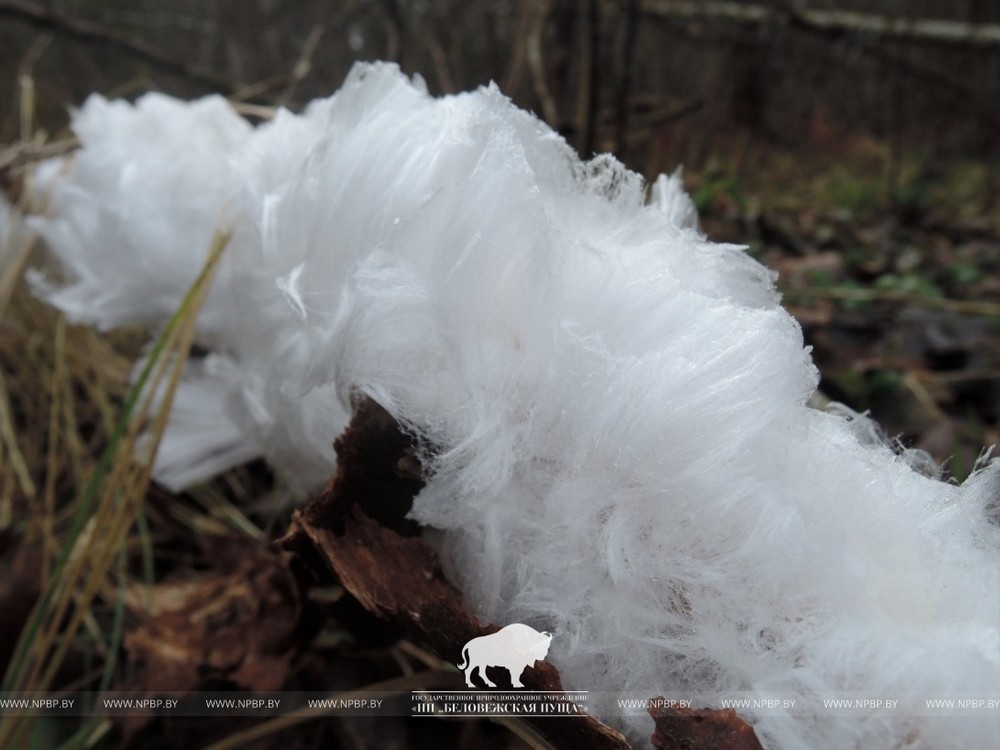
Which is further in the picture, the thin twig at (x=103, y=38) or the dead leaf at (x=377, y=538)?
the thin twig at (x=103, y=38)

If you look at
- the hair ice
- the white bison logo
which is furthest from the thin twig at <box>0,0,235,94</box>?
the white bison logo

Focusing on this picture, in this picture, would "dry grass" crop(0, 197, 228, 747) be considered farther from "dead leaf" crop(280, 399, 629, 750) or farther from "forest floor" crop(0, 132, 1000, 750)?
"dead leaf" crop(280, 399, 629, 750)

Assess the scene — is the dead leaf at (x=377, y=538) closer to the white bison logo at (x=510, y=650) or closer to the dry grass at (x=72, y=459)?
the white bison logo at (x=510, y=650)

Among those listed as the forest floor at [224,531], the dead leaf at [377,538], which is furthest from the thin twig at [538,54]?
the dead leaf at [377,538]

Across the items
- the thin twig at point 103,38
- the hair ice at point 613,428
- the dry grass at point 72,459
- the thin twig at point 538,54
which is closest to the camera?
the hair ice at point 613,428

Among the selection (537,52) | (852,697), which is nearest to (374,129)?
(852,697)

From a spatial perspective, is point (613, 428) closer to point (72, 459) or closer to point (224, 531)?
point (224, 531)

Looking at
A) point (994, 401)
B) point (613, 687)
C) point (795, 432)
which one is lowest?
point (994, 401)

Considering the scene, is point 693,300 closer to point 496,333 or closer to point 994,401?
point 496,333
